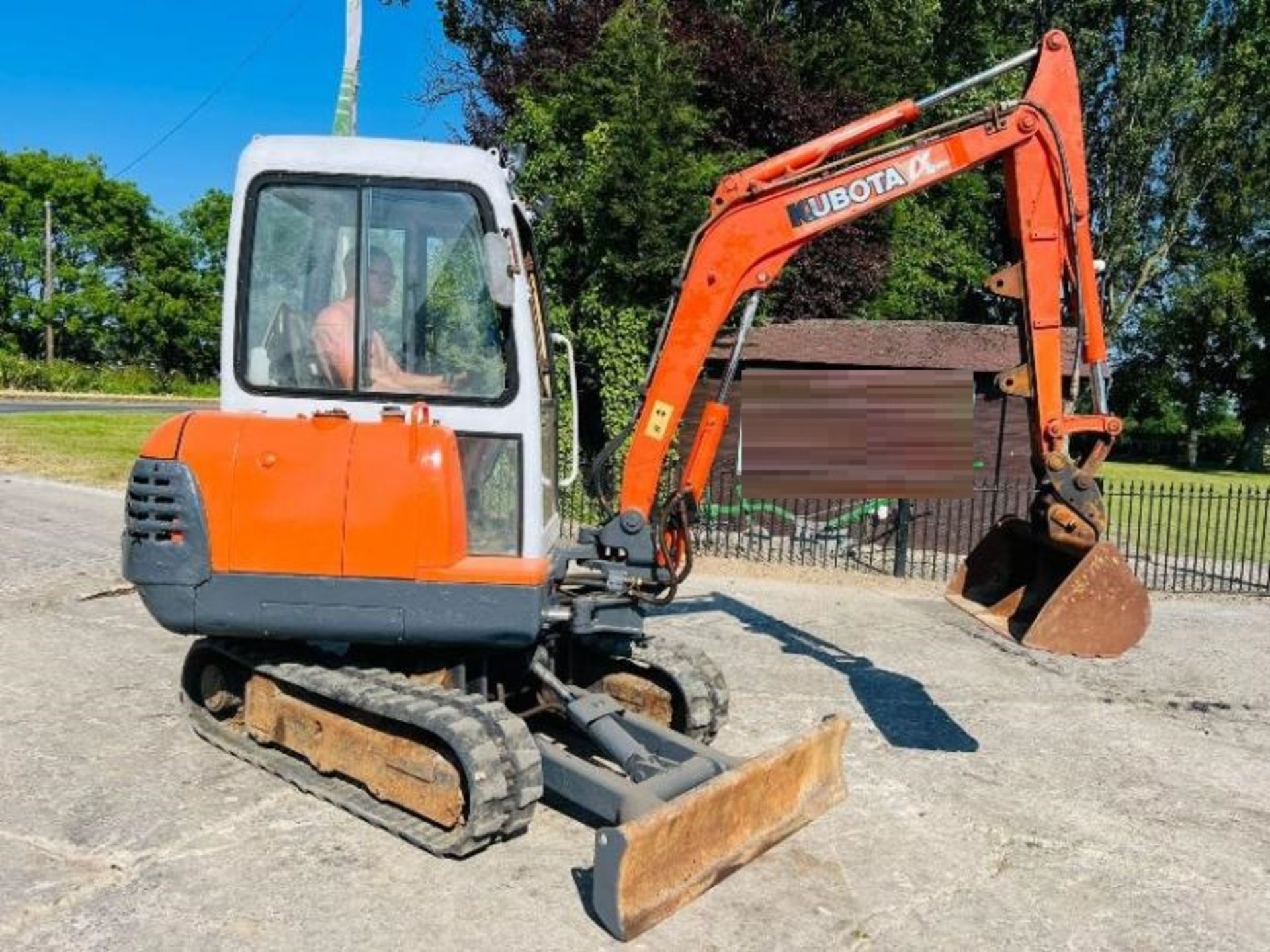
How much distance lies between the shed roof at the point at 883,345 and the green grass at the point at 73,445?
8.18 meters

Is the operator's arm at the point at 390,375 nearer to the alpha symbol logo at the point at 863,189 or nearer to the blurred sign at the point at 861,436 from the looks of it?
the alpha symbol logo at the point at 863,189

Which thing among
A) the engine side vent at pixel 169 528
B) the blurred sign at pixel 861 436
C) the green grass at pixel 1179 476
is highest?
the blurred sign at pixel 861 436

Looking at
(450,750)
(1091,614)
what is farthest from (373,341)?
(1091,614)

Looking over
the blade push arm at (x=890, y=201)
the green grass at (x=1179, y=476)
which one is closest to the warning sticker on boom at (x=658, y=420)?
the blade push arm at (x=890, y=201)

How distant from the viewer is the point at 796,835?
4.47 meters

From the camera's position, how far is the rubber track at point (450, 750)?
397 centimetres

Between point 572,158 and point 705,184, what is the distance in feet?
6.02

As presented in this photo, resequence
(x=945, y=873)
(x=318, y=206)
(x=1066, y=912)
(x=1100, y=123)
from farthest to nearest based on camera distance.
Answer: (x=1100, y=123)
(x=318, y=206)
(x=945, y=873)
(x=1066, y=912)

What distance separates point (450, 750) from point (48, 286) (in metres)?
52.6

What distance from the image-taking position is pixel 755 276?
5.15 meters

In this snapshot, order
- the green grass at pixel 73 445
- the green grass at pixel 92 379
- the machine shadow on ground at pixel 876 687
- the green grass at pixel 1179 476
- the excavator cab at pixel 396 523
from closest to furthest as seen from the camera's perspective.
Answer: the excavator cab at pixel 396 523 < the machine shadow on ground at pixel 876 687 < the green grass at pixel 73 445 < the green grass at pixel 1179 476 < the green grass at pixel 92 379

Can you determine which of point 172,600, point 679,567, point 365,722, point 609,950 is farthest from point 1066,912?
point 172,600

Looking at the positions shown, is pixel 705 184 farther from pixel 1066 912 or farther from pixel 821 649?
pixel 1066 912

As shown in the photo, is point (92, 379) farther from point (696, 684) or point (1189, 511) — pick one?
point (696, 684)
